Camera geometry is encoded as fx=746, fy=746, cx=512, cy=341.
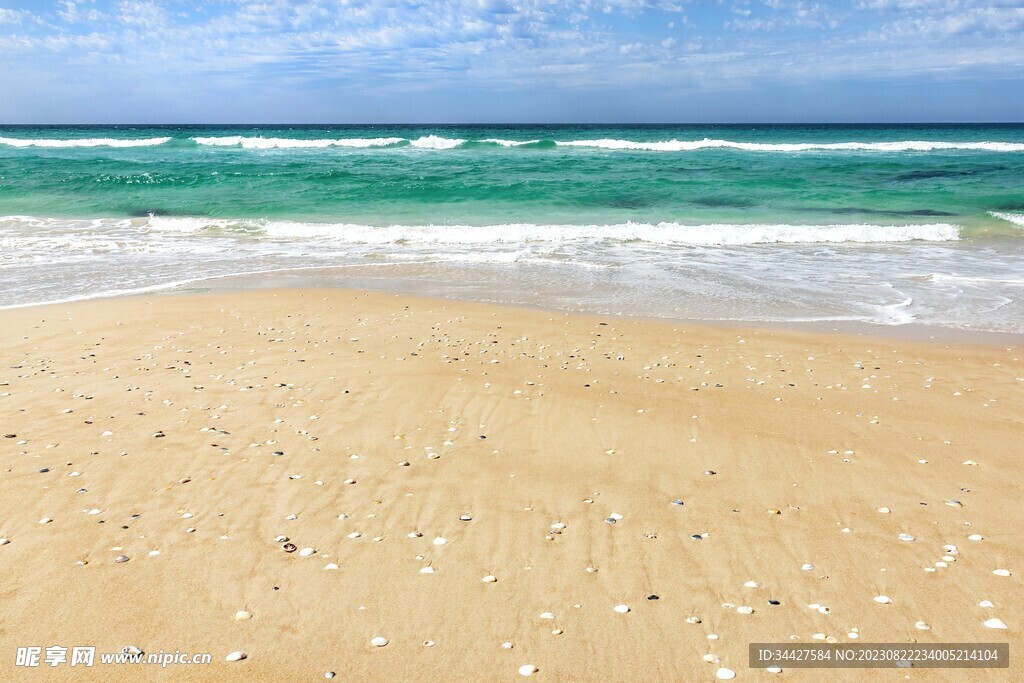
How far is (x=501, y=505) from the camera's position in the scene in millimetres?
4180

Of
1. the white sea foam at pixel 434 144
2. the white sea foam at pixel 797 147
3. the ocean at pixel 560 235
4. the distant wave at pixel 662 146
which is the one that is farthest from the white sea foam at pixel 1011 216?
the white sea foam at pixel 434 144

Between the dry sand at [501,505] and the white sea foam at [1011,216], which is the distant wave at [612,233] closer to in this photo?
the white sea foam at [1011,216]

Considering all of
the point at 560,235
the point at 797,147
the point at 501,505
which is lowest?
the point at 501,505

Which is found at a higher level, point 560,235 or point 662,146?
point 662,146

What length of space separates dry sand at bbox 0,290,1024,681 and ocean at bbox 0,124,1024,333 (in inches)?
107

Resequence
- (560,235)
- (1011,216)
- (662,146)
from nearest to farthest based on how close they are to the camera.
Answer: (560,235)
(1011,216)
(662,146)

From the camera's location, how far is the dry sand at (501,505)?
3146mm

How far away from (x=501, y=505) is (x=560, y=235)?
11548mm

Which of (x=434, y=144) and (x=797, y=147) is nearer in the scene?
(x=797, y=147)

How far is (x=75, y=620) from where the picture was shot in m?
3.22

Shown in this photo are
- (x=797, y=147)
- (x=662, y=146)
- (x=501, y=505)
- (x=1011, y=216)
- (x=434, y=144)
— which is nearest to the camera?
(x=501, y=505)

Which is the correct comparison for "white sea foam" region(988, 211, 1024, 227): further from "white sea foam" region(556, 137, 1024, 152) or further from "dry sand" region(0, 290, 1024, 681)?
"white sea foam" region(556, 137, 1024, 152)

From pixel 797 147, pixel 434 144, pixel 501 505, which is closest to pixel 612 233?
pixel 501 505

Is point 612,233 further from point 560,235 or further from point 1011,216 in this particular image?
point 1011,216
